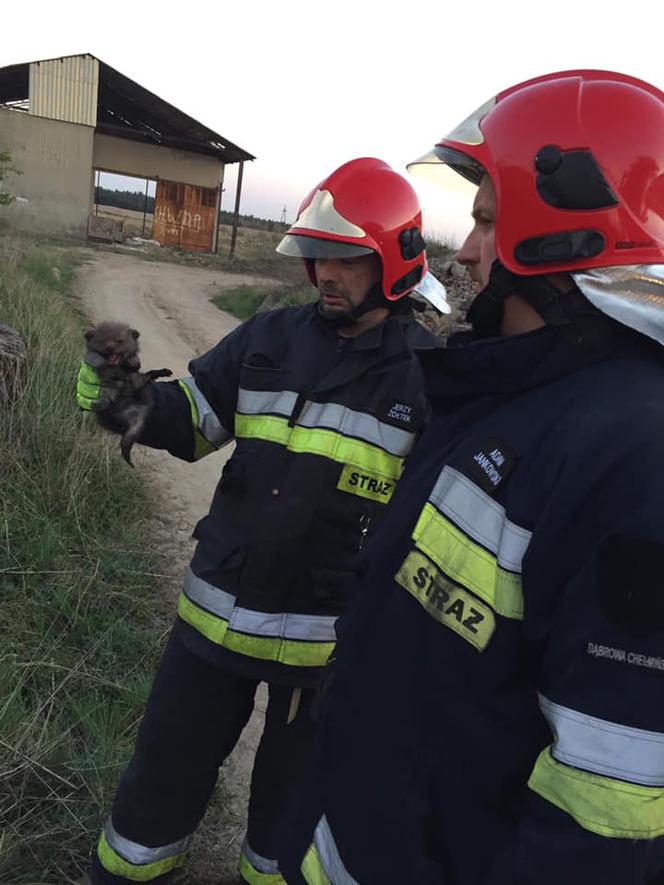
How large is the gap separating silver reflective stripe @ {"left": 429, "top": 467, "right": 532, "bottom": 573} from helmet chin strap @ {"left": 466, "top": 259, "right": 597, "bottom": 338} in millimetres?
303

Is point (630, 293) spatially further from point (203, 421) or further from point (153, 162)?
point (153, 162)

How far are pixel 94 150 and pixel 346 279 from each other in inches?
1018

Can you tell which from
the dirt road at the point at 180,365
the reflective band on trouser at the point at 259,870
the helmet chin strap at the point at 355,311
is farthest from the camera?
the dirt road at the point at 180,365

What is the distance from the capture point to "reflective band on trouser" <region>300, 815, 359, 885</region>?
1.24m

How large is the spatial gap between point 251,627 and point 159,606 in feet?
6.32

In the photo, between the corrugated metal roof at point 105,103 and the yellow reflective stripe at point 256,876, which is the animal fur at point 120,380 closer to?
the yellow reflective stripe at point 256,876

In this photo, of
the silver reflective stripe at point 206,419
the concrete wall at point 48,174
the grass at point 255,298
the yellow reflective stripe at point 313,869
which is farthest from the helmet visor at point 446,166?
the concrete wall at point 48,174

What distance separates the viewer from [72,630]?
10.4 feet

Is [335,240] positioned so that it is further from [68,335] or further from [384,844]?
[68,335]

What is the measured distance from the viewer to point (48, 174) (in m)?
22.9

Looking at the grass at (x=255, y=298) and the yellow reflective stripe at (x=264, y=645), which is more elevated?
the yellow reflective stripe at (x=264, y=645)

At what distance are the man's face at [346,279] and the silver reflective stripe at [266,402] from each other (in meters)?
0.31

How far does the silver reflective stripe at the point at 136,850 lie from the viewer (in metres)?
1.96

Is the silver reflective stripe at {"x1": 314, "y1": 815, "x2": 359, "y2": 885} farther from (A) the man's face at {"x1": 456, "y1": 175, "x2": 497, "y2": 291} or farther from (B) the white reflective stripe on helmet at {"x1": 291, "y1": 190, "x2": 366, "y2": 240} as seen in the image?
(B) the white reflective stripe on helmet at {"x1": 291, "y1": 190, "x2": 366, "y2": 240}
